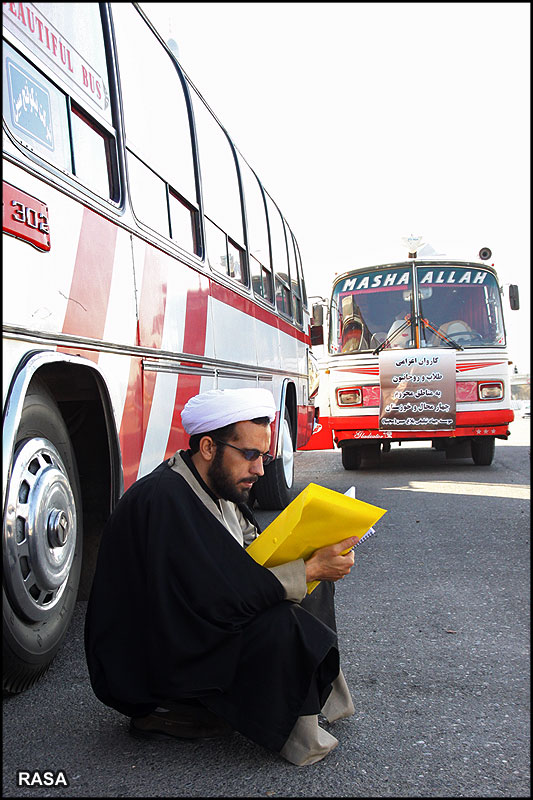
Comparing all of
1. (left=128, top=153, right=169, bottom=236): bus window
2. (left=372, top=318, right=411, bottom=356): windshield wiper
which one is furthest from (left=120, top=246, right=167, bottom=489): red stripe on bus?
(left=372, top=318, right=411, bottom=356): windshield wiper

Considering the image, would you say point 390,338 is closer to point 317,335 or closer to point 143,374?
point 317,335

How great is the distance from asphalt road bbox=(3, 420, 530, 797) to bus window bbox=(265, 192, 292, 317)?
155 inches

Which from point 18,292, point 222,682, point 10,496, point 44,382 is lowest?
point 222,682

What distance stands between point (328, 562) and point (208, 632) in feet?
1.50

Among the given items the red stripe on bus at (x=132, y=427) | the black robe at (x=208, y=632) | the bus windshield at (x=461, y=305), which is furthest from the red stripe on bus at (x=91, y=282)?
the bus windshield at (x=461, y=305)

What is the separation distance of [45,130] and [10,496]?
1374 mm

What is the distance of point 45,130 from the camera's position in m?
2.97

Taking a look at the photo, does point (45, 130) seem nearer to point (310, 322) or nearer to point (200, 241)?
point (200, 241)

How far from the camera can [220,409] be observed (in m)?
2.68

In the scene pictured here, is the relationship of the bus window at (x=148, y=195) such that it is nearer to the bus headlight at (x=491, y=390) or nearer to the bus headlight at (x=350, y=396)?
the bus headlight at (x=350, y=396)

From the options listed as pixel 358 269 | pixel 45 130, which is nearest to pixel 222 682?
pixel 45 130

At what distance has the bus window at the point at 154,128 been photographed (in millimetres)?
3857

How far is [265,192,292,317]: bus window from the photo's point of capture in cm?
824

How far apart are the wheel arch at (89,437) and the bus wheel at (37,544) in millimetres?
168
